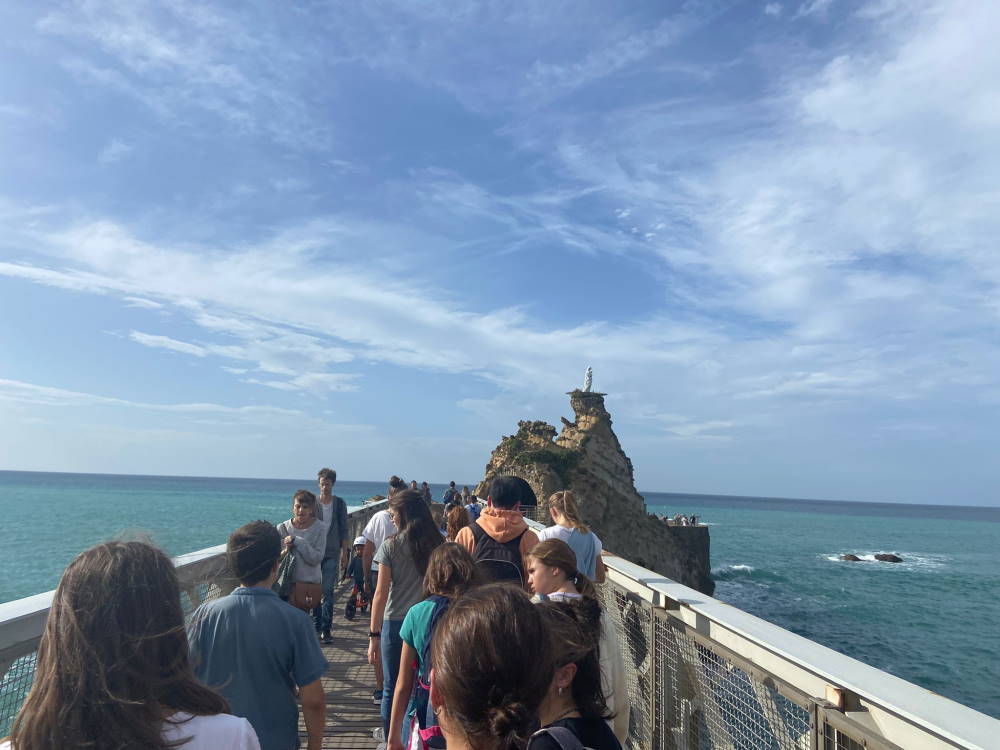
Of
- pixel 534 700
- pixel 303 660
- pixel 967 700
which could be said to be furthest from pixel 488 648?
pixel 967 700

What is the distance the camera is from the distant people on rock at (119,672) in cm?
157

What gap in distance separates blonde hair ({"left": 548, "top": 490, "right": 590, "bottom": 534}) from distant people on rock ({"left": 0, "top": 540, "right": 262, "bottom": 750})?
3917mm

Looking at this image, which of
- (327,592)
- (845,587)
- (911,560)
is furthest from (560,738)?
(911,560)

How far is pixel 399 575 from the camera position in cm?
447

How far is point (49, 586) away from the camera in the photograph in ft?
89.4

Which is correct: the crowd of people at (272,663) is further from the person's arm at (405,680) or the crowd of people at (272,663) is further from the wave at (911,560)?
the wave at (911,560)

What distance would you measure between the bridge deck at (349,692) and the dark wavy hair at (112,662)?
3.46 m

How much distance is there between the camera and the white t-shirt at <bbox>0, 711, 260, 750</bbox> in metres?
1.66

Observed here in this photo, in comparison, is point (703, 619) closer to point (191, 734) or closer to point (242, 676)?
point (242, 676)

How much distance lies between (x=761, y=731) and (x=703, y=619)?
67 cm

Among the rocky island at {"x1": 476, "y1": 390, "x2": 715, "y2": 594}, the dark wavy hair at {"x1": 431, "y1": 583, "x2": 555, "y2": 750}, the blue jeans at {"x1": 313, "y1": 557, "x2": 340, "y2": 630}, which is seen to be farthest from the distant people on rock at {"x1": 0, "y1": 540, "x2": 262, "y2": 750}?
the rocky island at {"x1": 476, "y1": 390, "x2": 715, "y2": 594}

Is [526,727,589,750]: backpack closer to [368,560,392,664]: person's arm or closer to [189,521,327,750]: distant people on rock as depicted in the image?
[189,521,327,750]: distant people on rock

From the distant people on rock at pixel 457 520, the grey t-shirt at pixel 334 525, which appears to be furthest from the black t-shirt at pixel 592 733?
the grey t-shirt at pixel 334 525

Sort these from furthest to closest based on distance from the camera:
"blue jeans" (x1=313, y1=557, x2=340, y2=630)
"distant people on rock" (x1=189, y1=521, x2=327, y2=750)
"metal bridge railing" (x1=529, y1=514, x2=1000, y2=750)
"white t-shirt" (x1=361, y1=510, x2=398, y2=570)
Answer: "blue jeans" (x1=313, y1=557, x2=340, y2=630) < "white t-shirt" (x1=361, y1=510, x2=398, y2=570) < "distant people on rock" (x1=189, y1=521, x2=327, y2=750) < "metal bridge railing" (x1=529, y1=514, x2=1000, y2=750)
